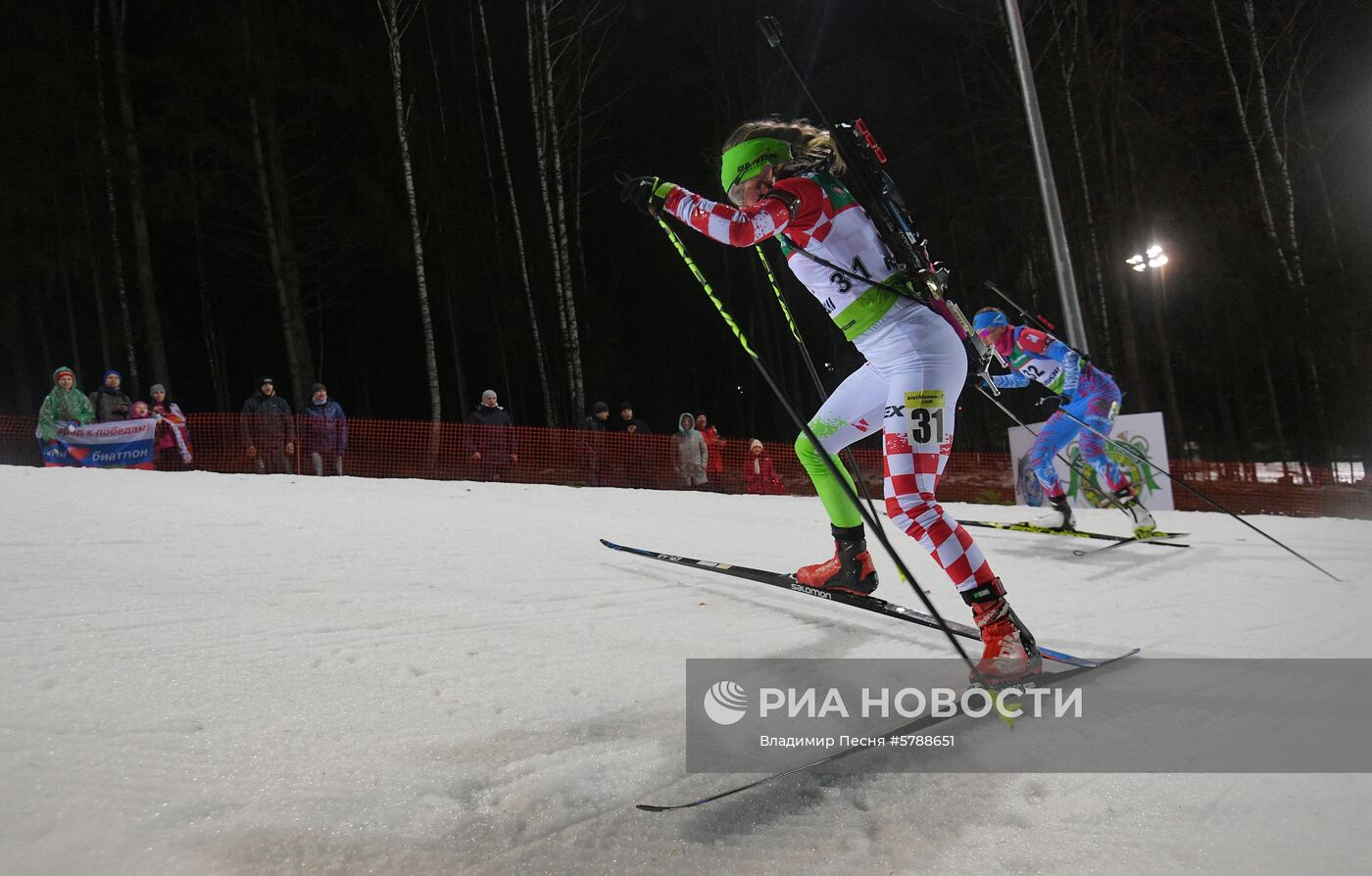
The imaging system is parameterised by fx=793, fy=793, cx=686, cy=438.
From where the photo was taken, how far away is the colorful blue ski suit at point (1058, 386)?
608cm

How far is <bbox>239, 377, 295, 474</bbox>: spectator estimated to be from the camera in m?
9.70

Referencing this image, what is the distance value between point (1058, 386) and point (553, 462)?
676 centimetres

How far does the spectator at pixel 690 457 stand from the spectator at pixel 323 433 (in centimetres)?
434

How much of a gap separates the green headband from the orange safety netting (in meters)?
7.48

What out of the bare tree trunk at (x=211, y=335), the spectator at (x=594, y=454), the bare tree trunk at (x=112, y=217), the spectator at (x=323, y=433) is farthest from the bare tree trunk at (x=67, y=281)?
the spectator at (x=594, y=454)

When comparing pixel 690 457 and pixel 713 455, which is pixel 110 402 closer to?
pixel 690 457

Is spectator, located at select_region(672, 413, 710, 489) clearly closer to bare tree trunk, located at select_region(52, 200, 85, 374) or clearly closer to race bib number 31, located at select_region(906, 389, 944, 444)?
race bib number 31, located at select_region(906, 389, 944, 444)

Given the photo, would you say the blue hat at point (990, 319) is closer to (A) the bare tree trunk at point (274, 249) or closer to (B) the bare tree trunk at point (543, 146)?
(B) the bare tree trunk at point (543, 146)

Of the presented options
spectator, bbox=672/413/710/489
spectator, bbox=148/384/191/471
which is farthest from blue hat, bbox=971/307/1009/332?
spectator, bbox=148/384/191/471

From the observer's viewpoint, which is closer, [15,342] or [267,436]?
[267,436]

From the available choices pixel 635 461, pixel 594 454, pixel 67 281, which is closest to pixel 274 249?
pixel 594 454

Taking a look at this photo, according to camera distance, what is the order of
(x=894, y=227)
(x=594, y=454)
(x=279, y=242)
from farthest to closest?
(x=279, y=242), (x=594, y=454), (x=894, y=227)

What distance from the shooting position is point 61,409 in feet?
27.5

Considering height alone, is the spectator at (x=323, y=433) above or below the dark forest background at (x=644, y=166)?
below
